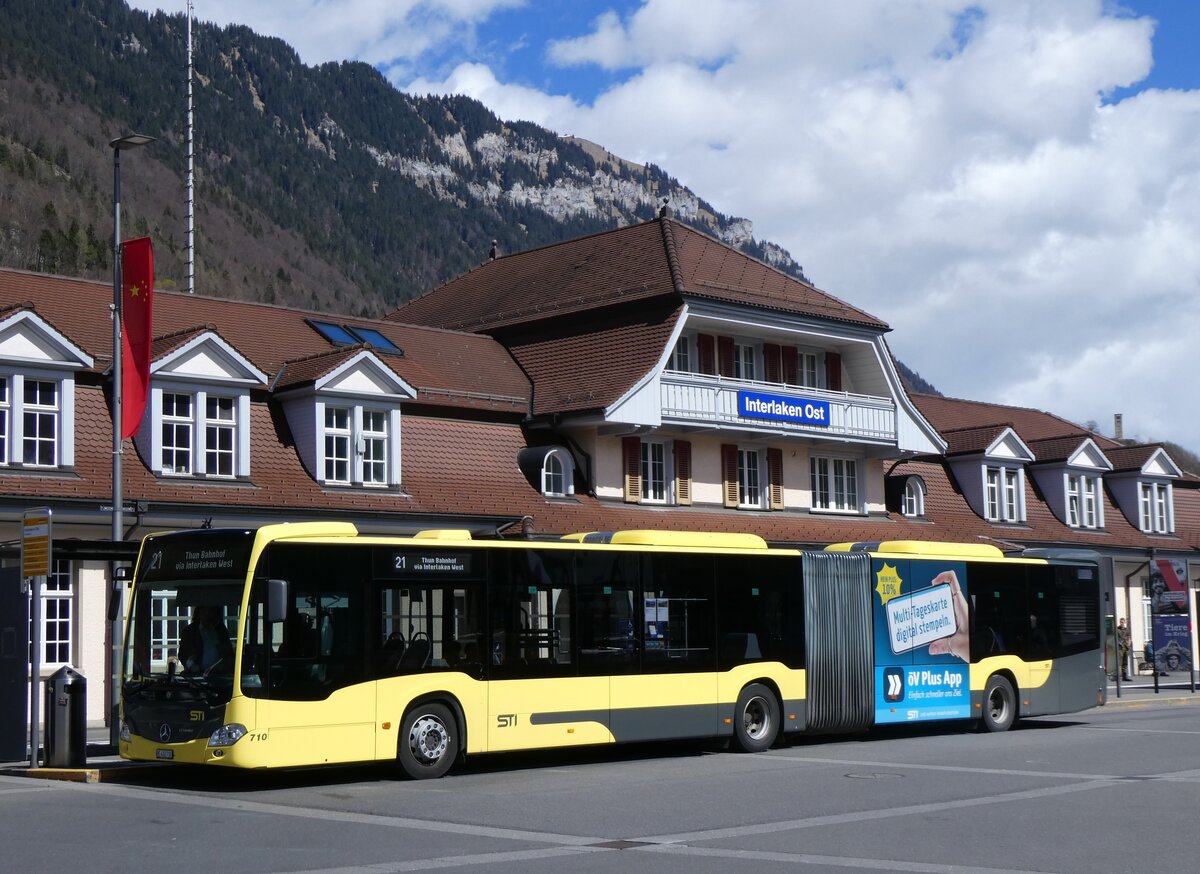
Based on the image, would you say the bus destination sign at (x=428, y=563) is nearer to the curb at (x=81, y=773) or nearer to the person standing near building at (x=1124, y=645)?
the curb at (x=81, y=773)

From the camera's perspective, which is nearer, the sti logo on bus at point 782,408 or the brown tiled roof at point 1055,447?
the sti logo on bus at point 782,408

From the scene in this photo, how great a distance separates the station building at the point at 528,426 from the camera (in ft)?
86.9

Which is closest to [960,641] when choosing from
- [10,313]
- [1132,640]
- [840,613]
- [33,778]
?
[840,613]

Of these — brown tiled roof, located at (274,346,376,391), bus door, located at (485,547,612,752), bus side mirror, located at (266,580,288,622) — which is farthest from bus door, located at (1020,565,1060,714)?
bus side mirror, located at (266,580,288,622)

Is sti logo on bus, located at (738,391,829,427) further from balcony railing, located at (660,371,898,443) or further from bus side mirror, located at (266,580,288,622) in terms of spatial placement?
bus side mirror, located at (266,580,288,622)

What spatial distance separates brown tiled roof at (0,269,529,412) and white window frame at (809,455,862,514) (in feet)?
26.6

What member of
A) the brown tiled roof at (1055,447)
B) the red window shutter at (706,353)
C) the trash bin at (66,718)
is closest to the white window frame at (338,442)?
the red window shutter at (706,353)

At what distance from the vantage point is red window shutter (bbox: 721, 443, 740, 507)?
37.8 m

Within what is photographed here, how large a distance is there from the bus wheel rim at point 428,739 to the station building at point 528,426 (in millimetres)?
2910

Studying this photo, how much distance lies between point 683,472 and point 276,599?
20.6 m

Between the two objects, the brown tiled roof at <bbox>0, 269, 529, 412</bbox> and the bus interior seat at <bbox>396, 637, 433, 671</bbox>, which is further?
the brown tiled roof at <bbox>0, 269, 529, 412</bbox>

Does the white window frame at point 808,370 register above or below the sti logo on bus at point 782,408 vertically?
above

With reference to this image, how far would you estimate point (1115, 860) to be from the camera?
11.8 meters

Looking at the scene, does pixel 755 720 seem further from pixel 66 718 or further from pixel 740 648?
pixel 66 718
